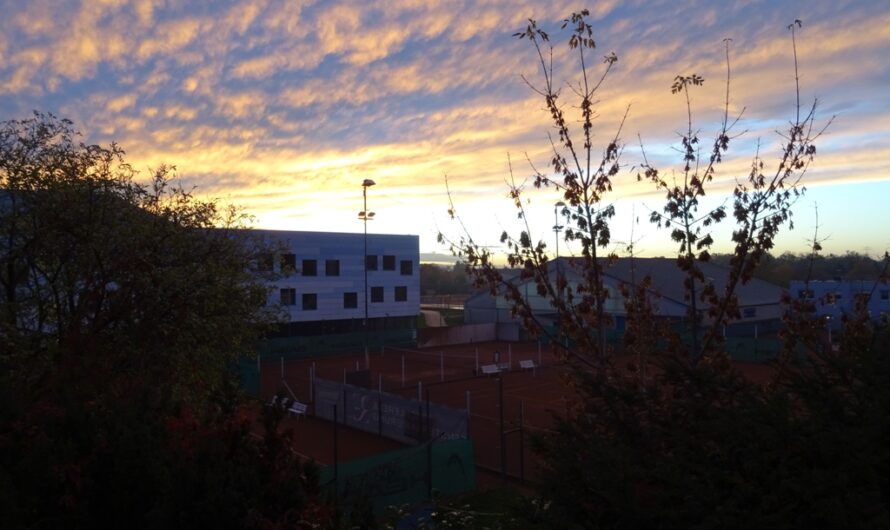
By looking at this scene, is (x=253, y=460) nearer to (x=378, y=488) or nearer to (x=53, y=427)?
(x=53, y=427)

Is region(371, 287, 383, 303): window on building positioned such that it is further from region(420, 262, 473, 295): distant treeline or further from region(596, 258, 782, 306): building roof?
region(420, 262, 473, 295): distant treeline

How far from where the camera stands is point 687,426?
17.5 ft

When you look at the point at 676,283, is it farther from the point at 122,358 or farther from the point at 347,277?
the point at 122,358

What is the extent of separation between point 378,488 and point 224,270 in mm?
6106

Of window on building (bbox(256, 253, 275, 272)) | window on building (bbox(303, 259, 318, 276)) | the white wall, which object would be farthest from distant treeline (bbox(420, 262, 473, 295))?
window on building (bbox(256, 253, 275, 272))

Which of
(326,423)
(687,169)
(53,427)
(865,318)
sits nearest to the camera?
→ (53,427)

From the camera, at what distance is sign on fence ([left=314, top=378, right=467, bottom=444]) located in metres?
20.7

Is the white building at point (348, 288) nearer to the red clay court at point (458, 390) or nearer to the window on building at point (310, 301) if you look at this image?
the window on building at point (310, 301)

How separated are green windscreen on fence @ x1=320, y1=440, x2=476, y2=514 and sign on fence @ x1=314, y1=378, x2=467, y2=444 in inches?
67.0

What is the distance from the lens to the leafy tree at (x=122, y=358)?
588 cm

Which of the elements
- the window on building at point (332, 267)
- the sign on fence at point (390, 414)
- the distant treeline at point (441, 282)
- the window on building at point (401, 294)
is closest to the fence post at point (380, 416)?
the sign on fence at point (390, 414)

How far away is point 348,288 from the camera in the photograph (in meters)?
56.8

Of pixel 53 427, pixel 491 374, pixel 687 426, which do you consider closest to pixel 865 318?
pixel 687 426

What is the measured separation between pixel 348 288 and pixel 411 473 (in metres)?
41.4
